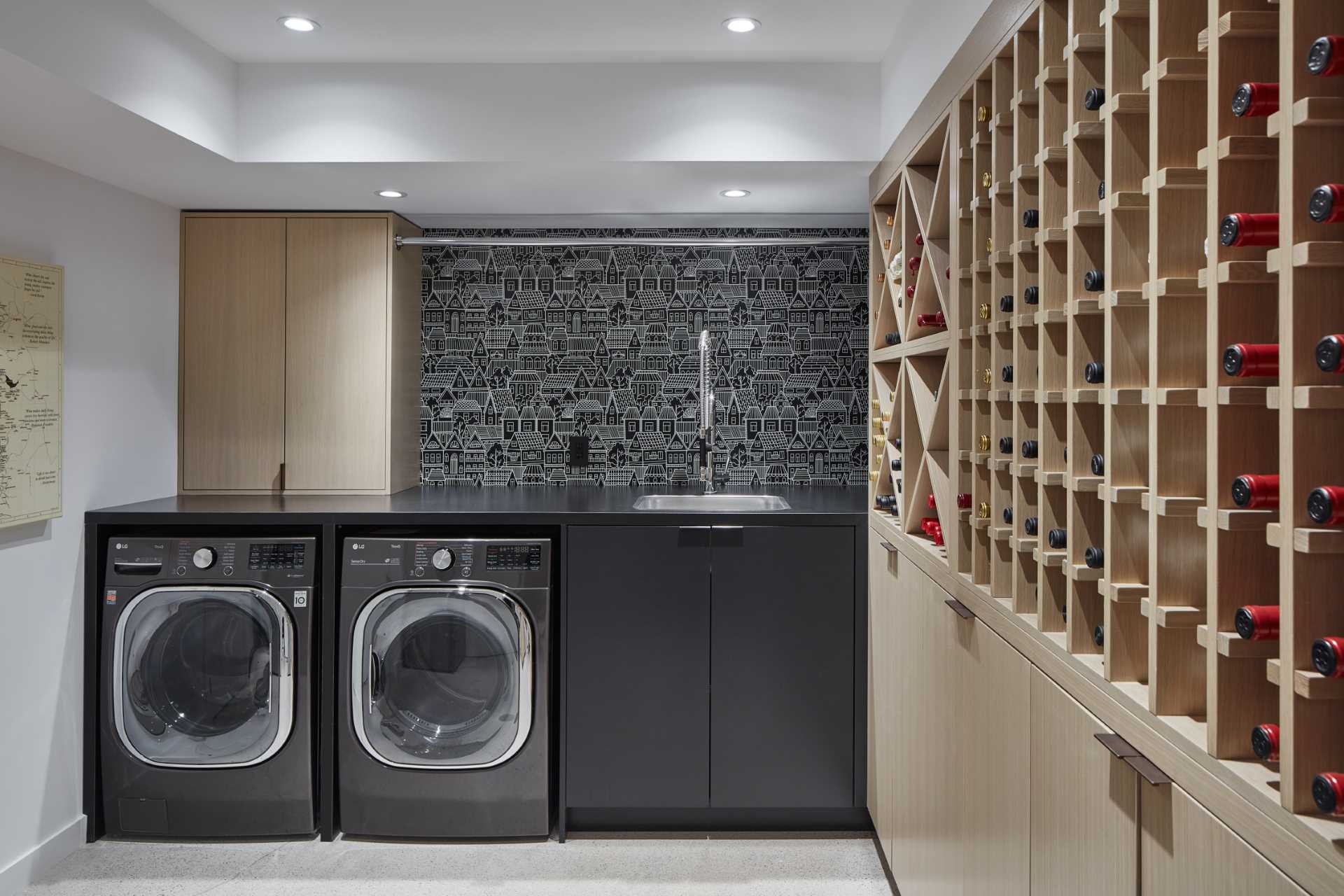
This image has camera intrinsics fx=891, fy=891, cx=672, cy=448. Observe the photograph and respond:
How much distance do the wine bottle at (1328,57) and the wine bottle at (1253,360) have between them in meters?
0.23

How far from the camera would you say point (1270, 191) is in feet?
2.82

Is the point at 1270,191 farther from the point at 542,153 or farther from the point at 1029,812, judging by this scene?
the point at 542,153

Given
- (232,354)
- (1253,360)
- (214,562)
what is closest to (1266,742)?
(1253,360)

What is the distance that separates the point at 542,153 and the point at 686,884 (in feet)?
6.91

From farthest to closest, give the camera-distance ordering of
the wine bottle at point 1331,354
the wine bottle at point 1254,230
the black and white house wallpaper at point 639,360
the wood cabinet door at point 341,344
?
the black and white house wallpaper at point 639,360 < the wood cabinet door at point 341,344 < the wine bottle at point 1254,230 < the wine bottle at point 1331,354

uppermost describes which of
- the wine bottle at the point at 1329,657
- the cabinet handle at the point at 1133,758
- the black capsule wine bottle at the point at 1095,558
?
the black capsule wine bottle at the point at 1095,558

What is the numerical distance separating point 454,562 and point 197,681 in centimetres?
87

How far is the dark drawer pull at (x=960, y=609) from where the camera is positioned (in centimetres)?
169

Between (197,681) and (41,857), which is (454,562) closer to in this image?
(197,681)

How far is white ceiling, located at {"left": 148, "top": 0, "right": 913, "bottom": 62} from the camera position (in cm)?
224

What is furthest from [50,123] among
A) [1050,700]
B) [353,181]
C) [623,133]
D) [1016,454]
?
[1050,700]

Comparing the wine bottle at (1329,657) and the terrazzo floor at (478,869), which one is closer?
the wine bottle at (1329,657)

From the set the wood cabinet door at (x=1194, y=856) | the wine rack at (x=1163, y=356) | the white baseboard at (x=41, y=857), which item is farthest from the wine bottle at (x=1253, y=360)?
the white baseboard at (x=41, y=857)

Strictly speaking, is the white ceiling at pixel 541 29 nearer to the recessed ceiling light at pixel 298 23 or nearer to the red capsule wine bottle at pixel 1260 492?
the recessed ceiling light at pixel 298 23
